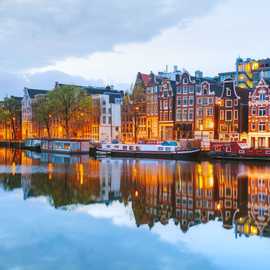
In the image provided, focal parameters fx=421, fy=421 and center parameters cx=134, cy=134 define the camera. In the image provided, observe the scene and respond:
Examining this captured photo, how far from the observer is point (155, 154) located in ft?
209

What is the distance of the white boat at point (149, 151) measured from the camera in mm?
61094

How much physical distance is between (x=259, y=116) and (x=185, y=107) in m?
14.4

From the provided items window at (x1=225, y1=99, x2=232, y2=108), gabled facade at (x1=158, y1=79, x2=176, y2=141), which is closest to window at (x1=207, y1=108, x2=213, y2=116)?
window at (x1=225, y1=99, x2=232, y2=108)

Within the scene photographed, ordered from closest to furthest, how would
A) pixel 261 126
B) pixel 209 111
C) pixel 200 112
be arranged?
pixel 261 126
pixel 209 111
pixel 200 112

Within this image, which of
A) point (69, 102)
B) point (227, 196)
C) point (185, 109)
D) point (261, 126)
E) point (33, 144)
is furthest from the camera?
point (33, 144)

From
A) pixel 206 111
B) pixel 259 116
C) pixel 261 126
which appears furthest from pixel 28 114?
pixel 261 126

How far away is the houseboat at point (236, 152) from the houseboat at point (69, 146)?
1008 inches

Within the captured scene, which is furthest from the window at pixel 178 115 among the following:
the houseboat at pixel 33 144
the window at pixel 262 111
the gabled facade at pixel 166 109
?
the houseboat at pixel 33 144

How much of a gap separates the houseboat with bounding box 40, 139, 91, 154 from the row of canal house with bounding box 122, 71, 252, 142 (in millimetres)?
9573

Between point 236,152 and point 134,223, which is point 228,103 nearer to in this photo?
point 236,152

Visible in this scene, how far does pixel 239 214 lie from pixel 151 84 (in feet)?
200

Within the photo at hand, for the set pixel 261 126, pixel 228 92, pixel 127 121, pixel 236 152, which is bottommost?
pixel 236 152

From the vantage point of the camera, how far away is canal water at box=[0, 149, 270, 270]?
15758mm

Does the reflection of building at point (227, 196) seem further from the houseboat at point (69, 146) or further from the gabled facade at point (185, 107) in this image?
the houseboat at point (69, 146)
